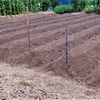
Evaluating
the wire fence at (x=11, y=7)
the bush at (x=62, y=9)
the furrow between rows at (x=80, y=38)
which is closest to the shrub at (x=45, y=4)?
the bush at (x=62, y=9)

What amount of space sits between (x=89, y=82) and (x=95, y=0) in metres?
13.8

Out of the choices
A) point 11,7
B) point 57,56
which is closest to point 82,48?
point 57,56

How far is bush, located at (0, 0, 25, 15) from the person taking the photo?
1356cm

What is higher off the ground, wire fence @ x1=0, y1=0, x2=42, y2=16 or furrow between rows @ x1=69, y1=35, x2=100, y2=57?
wire fence @ x1=0, y1=0, x2=42, y2=16

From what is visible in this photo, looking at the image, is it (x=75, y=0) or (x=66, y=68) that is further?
(x=75, y=0)

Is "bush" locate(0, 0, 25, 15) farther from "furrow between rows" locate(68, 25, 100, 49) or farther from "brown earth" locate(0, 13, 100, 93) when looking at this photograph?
"furrow between rows" locate(68, 25, 100, 49)

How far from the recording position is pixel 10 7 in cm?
1357

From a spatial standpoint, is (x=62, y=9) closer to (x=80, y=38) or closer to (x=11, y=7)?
(x=11, y=7)

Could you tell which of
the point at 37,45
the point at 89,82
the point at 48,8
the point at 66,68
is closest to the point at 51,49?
the point at 37,45

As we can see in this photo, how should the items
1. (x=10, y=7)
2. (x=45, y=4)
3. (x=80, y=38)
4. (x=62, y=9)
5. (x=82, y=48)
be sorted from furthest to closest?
1. (x=45, y=4)
2. (x=62, y=9)
3. (x=10, y=7)
4. (x=80, y=38)
5. (x=82, y=48)

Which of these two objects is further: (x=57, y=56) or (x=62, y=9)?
(x=62, y=9)

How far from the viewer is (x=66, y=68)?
4137mm

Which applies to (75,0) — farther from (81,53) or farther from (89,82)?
(89,82)

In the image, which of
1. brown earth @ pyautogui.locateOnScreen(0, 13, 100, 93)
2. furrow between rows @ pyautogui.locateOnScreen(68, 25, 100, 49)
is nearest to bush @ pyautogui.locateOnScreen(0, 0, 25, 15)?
brown earth @ pyautogui.locateOnScreen(0, 13, 100, 93)
